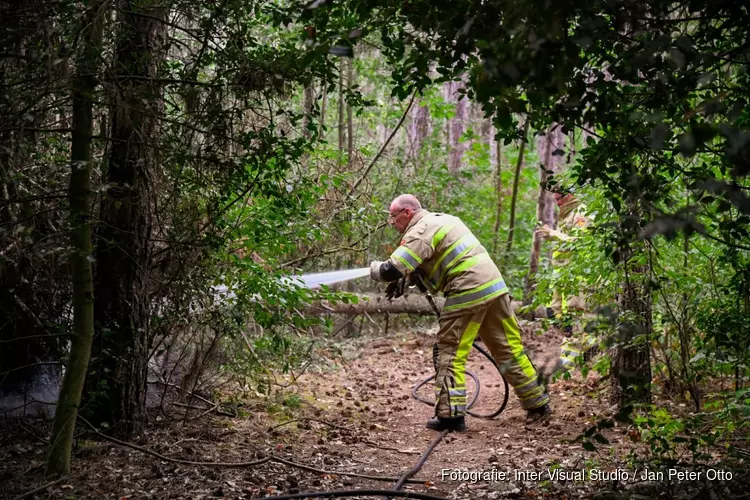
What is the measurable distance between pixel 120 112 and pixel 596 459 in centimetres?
387

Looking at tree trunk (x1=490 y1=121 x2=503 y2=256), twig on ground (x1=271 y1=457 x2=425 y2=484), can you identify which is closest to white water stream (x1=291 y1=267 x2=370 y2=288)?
twig on ground (x1=271 y1=457 x2=425 y2=484)

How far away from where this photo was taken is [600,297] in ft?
20.1

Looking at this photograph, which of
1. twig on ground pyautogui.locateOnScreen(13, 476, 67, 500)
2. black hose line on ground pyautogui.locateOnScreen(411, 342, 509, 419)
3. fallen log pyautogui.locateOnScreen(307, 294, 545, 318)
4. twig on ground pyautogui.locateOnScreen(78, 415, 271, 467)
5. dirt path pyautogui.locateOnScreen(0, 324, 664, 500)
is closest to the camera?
twig on ground pyautogui.locateOnScreen(13, 476, 67, 500)

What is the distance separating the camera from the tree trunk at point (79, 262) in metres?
3.93

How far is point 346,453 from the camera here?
5.49 meters

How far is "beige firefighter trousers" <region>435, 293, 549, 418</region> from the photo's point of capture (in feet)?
21.4

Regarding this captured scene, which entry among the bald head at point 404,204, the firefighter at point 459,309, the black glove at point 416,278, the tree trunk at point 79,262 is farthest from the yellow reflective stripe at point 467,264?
the tree trunk at point 79,262

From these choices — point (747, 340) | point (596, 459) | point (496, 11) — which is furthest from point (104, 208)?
point (747, 340)

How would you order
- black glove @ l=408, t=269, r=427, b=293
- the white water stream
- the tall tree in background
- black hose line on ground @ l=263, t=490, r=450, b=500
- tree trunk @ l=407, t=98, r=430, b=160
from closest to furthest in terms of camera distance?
black hose line on ground @ l=263, t=490, r=450, b=500 < black glove @ l=408, t=269, r=427, b=293 < the white water stream < tree trunk @ l=407, t=98, r=430, b=160 < the tall tree in background

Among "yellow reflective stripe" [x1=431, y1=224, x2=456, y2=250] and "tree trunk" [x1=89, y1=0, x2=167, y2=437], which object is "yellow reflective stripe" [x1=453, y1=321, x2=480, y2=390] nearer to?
"yellow reflective stripe" [x1=431, y1=224, x2=456, y2=250]

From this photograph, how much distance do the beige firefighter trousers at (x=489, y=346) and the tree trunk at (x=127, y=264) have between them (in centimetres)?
279

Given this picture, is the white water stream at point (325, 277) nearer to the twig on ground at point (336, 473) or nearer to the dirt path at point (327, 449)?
the dirt path at point (327, 449)

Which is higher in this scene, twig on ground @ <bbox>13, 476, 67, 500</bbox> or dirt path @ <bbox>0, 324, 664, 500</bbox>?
twig on ground @ <bbox>13, 476, 67, 500</bbox>

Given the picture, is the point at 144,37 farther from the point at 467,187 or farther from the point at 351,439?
the point at 467,187
